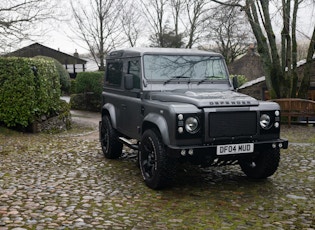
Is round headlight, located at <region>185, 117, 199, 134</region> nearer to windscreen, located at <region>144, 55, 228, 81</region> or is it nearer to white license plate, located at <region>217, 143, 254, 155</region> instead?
white license plate, located at <region>217, 143, 254, 155</region>

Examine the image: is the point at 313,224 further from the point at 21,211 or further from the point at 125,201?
the point at 21,211

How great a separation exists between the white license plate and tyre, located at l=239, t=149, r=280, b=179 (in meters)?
0.55

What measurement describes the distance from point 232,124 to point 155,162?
48.4 inches

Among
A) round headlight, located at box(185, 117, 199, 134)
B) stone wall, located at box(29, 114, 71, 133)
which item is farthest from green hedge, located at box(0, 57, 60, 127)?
round headlight, located at box(185, 117, 199, 134)

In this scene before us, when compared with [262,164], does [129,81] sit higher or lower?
higher

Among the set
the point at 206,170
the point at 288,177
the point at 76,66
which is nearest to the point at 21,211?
the point at 206,170

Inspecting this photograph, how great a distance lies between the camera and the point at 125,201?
18.0ft

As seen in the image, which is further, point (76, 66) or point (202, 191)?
point (76, 66)

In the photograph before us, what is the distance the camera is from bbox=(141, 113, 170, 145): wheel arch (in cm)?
563

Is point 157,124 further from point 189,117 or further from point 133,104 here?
point 133,104

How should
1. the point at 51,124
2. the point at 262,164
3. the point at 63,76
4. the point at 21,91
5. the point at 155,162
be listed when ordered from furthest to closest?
the point at 63,76 → the point at 51,124 → the point at 21,91 → the point at 262,164 → the point at 155,162

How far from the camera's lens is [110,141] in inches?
320

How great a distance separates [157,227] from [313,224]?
181 centimetres

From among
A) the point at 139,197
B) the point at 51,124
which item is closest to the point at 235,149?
the point at 139,197
